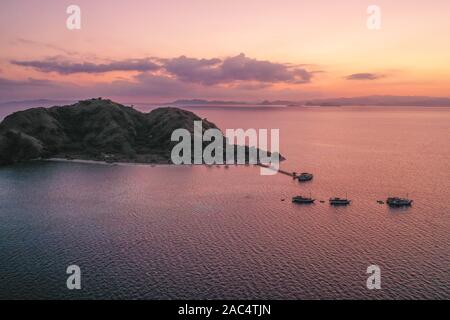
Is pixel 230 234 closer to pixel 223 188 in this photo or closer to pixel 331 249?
pixel 331 249

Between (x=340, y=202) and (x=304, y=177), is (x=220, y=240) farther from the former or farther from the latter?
(x=304, y=177)

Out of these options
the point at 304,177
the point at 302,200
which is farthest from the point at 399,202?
the point at 304,177

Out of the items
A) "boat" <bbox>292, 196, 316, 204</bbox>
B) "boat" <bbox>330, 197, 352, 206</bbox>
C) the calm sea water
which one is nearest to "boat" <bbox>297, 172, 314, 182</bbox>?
the calm sea water

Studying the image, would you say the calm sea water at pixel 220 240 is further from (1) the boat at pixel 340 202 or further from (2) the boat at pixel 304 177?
(2) the boat at pixel 304 177

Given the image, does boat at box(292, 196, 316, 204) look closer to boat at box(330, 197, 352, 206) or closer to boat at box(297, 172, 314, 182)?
boat at box(330, 197, 352, 206)

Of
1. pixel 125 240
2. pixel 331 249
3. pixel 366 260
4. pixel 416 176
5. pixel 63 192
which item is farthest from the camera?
pixel 416 176

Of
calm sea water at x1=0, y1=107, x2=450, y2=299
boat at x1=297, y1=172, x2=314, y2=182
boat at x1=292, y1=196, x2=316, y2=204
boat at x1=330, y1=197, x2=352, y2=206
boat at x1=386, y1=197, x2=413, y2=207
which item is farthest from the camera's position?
boat at x1=297, y1=172, x2=314, y2=182
